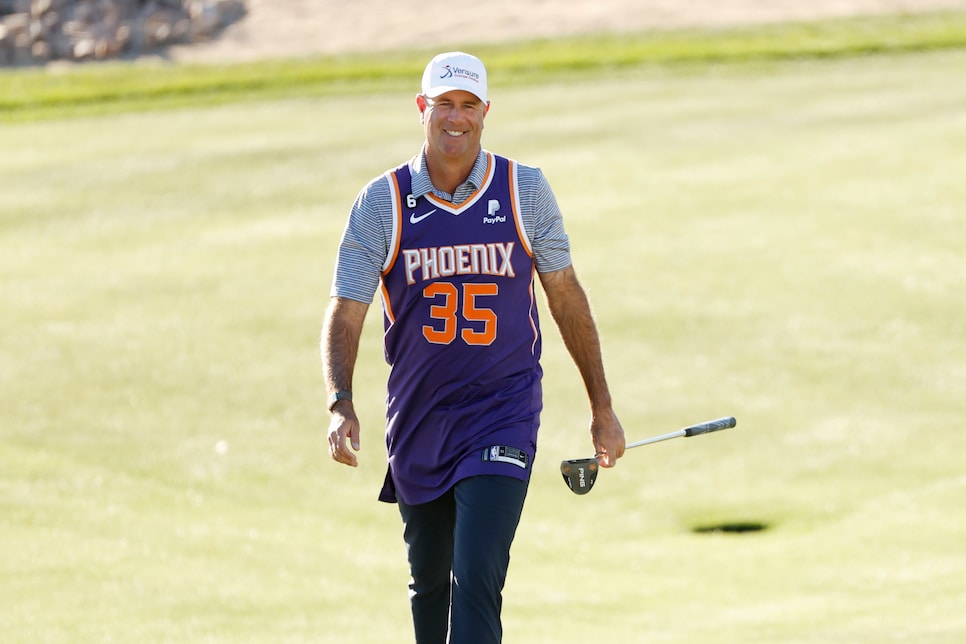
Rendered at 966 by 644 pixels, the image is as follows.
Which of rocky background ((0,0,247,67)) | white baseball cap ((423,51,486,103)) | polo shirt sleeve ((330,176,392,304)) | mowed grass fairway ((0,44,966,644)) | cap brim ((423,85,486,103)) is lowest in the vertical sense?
mowed grass fairway ((0,44,966,644))

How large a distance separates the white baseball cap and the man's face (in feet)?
0.10

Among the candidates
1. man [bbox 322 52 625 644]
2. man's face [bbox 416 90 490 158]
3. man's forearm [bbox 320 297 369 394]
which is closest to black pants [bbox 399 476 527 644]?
man [bbox 322 52 625 644]

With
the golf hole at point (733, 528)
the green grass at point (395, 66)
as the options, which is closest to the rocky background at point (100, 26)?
the green grass at point (395, 66)

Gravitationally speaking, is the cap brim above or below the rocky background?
below

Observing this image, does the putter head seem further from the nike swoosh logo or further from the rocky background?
the rocky background

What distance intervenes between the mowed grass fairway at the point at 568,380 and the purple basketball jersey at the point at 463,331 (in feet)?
5.52

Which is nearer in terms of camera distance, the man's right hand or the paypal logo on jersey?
the man's right hand

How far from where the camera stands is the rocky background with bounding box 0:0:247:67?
23.2m

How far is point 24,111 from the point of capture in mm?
19797

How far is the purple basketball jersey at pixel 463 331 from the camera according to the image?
5.77m

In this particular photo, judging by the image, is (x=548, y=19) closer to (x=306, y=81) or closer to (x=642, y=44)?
(x=642, y=44)

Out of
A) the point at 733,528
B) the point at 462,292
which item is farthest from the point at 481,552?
the point at 733,528

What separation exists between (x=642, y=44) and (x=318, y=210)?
27.7 ft

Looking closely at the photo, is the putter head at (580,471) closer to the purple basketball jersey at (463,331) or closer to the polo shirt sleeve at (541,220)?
the purple basketball jersey at (463,331)
